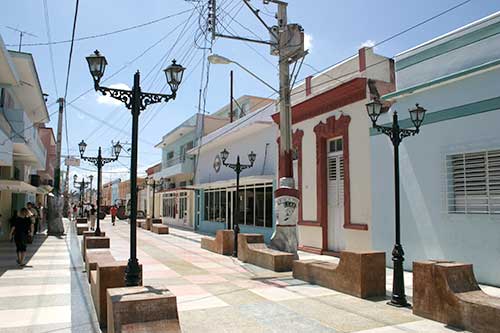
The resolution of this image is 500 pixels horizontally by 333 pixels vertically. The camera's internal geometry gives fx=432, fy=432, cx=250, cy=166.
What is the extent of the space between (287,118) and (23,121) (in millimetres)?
10118

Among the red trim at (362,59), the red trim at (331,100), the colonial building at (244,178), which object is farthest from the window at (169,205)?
the red trim at (362,59)

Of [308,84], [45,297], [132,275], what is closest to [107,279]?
[132,275]

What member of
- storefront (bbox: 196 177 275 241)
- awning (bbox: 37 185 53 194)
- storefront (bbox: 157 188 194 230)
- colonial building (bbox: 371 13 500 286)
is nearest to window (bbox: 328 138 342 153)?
colonial building (bbox: 371 13 500 286)

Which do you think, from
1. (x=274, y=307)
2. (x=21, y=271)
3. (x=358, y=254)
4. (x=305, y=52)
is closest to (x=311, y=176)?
(x=305, y=52)

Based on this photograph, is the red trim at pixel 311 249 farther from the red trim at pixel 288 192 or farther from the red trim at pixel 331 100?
the red trim at pixel 331 100

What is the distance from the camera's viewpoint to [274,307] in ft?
23.5

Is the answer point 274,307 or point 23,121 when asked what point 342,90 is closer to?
point 274,307

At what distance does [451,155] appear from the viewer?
9781 millimetres

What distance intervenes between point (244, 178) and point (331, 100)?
6.49 metres

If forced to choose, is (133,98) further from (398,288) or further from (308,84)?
(308,84)

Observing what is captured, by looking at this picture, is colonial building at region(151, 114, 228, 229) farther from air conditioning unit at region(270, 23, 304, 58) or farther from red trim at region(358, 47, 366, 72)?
red trim at region(358, 47, 366, 72)

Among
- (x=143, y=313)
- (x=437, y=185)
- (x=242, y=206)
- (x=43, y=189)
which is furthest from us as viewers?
(x=43, y=189)

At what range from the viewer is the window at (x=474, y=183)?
8.95 m

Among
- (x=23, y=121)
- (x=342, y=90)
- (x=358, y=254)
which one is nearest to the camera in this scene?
(x=358, y=254)
